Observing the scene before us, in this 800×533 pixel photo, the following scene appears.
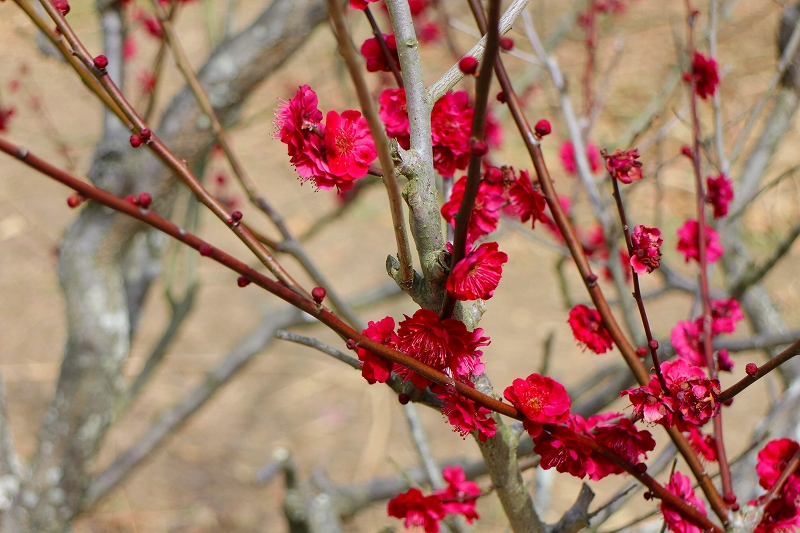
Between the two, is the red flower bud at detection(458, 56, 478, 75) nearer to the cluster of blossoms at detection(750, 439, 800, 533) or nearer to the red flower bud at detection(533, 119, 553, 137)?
the red flower bud at detection(533, 119, 553, 137)

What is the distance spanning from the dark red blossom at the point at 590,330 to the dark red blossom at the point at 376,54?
0.35 metres

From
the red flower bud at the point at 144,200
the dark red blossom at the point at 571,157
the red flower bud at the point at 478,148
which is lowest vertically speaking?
the red flower bud at the point at 478,148

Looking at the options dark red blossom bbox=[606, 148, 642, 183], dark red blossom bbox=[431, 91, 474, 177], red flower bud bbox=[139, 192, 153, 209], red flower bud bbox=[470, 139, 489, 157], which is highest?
dark red blossom bbox=[431, 91, 474, 177]

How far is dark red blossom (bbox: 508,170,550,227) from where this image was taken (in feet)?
2.33

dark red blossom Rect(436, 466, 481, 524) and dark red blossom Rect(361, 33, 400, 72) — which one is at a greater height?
dark red blossom Rect(361, 33, 400, 72)

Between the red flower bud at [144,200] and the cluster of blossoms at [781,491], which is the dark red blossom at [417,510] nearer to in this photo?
the cluster of blossoms at [781,491]

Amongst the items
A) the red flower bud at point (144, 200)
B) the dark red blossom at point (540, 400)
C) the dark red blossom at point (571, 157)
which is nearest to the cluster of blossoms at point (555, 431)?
the dark red blossom at point (540, 400)

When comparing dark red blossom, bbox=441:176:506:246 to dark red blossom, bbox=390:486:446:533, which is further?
dark red blossom, bbox=390:486:446:533

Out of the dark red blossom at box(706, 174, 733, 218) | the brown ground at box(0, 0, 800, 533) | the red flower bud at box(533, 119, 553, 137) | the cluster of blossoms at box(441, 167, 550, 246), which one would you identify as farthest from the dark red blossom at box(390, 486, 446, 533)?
the brown ground at box(0, 0, 800, 533)

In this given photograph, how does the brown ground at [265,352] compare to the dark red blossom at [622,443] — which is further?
the brown ground at [265,352]

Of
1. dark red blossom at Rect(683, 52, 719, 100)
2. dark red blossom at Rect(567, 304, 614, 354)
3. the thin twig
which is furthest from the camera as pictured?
dark red blossom at Rect(683, 52, 719, 100)

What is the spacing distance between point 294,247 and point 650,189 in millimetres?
3911

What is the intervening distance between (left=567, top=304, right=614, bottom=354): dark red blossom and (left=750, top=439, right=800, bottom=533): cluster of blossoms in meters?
0.20

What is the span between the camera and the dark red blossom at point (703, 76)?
1.07m
